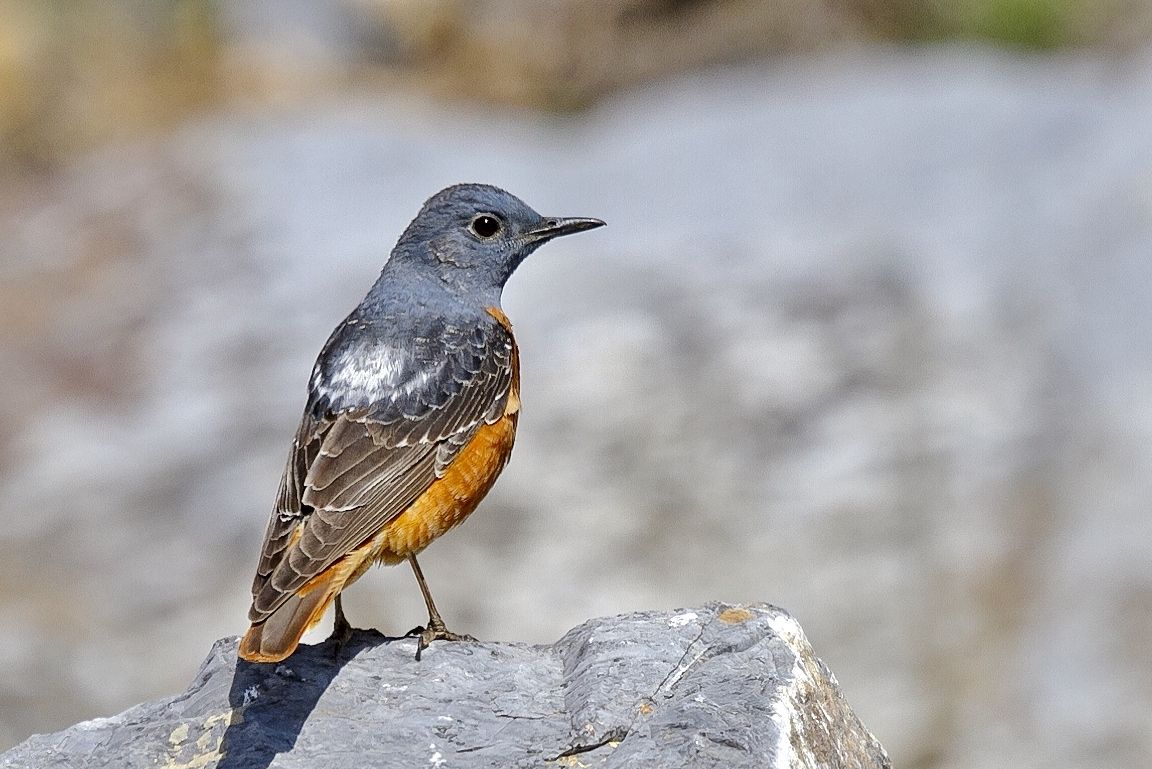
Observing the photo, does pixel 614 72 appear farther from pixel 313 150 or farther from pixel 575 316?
pixel 575 316

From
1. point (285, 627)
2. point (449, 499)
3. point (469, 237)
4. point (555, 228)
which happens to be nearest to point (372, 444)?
point (449, 499)

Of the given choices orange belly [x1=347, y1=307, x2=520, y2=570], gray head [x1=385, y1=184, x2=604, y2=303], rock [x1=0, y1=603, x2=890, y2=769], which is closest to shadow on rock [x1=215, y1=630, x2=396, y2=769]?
rock [x1=0, y1=603, x2=890, y2=769]

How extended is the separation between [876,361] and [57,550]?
5596mm

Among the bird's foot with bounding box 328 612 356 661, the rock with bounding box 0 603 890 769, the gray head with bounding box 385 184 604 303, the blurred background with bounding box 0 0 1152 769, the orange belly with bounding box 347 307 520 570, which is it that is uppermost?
the blurred background with bounding box 0 0 1152 769

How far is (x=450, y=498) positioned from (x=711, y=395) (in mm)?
4315

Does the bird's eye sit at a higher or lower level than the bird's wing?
higher

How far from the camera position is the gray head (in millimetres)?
7254

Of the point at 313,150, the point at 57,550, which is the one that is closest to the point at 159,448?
the point at 57,550

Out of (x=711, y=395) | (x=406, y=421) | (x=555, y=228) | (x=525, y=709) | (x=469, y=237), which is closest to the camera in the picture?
(x=525, y=709)

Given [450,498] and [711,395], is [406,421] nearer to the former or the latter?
[450,498]

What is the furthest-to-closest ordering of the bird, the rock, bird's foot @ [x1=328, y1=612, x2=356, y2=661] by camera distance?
bird's foot @ [x1=328, y1=612, x2=356, y2=661] → the bird → the rock

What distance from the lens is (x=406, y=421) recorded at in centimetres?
652

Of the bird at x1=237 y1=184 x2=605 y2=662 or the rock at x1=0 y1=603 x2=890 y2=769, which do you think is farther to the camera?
the bird at x1=237 y1=184 x2=605 y2=662

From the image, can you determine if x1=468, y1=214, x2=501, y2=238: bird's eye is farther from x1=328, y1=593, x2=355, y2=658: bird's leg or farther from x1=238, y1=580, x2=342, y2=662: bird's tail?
x1=238, y1=580, x2=342, y2=662: bird's tail
